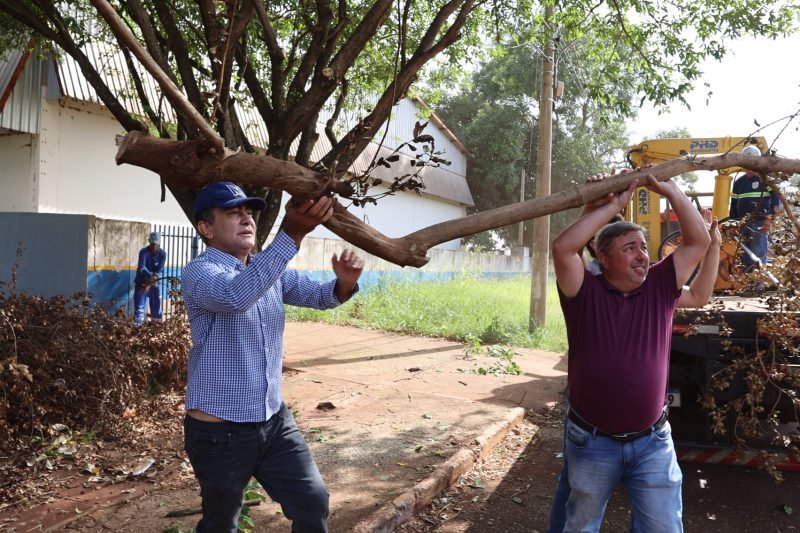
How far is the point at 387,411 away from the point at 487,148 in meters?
28.2

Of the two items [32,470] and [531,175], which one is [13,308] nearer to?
[32,470]

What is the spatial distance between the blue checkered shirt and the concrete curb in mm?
1636

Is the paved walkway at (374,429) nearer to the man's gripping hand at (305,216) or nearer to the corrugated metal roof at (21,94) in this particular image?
the man's gripping hand at (305,216)

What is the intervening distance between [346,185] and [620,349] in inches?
56.5

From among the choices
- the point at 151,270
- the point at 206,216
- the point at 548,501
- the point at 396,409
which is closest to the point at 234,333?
the point at 206,216

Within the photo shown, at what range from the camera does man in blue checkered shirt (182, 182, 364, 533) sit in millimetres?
2496

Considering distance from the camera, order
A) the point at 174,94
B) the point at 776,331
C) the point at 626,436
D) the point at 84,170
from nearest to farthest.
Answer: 1. the point at 174,94
2. the point at 626,436
3. the point at 776,331
4. the point at 84,170

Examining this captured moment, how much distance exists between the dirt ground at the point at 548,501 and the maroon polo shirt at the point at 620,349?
1845 mm

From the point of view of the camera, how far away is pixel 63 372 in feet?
17.5

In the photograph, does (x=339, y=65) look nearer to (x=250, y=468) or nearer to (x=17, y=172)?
(x=250, y=468)

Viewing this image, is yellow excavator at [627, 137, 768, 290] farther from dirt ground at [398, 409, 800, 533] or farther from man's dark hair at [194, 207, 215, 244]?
man's dark hair at [194, 207, 215, 244]

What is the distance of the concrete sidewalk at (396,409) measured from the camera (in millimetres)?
4633

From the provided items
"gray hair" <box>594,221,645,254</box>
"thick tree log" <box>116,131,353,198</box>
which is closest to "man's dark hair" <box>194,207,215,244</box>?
"thick tree log" <box>116,131,353,198</box>

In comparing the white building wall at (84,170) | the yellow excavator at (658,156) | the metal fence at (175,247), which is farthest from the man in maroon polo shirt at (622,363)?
the white building wall at (84,170)
